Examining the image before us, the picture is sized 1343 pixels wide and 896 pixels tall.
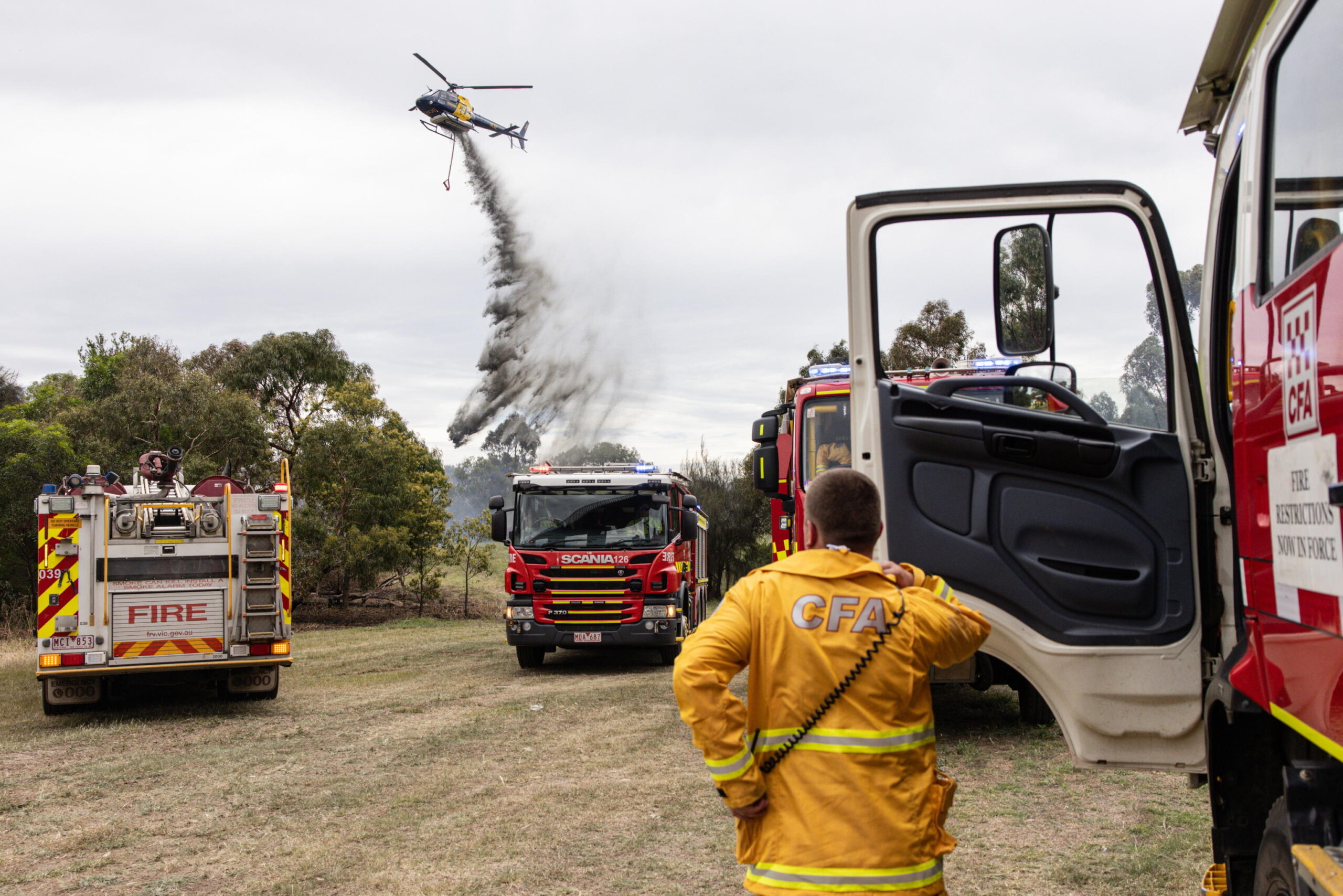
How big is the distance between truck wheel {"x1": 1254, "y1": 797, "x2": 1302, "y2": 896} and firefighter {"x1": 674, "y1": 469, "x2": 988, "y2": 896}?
2.69 ft

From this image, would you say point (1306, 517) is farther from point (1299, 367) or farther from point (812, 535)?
point (812, 535)

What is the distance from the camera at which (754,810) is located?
2.64m

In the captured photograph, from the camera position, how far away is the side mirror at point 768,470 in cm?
1102

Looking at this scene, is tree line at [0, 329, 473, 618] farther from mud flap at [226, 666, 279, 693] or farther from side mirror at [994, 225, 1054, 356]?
side mirror at [994, 225, 1054, 356]

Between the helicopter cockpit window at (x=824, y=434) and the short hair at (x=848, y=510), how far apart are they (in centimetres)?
741

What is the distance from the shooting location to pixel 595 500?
14664 mm

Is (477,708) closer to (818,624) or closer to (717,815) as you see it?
(717,815)

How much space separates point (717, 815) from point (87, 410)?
76.0ft

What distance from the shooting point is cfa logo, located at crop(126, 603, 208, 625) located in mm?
10289

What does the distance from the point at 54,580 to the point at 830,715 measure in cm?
966

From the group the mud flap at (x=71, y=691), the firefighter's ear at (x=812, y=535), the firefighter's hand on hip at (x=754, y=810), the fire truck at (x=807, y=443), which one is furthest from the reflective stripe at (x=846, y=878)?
the mud flap at (x=71, y=691)

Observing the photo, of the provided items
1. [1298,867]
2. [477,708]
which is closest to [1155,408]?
[1298,867]

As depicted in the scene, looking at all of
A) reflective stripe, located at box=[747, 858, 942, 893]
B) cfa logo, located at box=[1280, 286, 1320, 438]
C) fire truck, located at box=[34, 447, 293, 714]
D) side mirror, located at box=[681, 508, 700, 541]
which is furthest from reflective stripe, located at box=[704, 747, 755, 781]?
side mirror, located at box=[681, 508, 700, 541]

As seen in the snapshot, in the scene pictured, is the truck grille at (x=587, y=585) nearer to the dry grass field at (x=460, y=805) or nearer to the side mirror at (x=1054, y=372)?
the dry grass field at (x=460, y=805)
